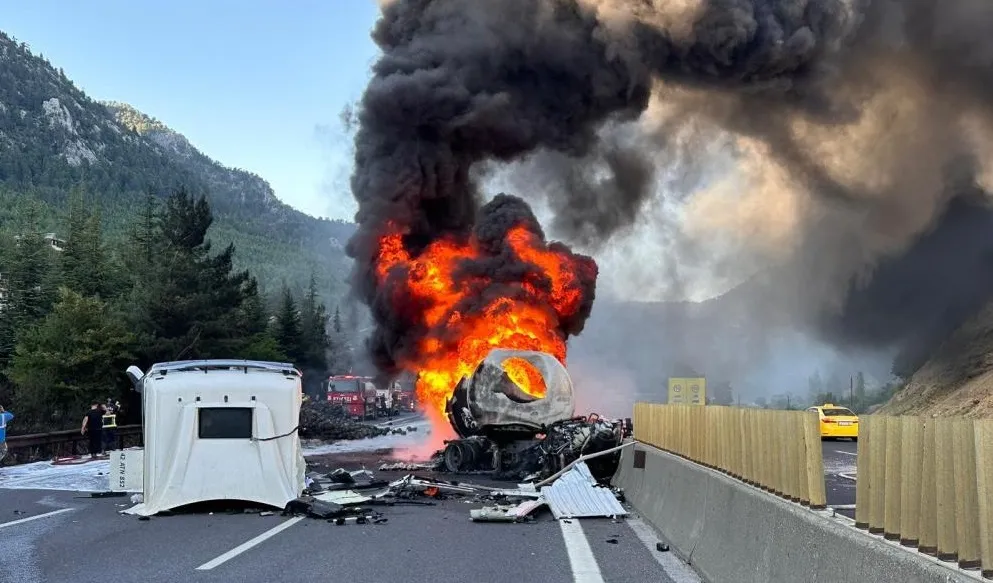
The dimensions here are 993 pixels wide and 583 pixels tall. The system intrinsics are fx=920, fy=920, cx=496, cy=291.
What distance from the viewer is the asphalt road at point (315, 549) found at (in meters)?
7.90

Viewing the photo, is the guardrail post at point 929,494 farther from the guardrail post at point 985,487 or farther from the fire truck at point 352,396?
the fire truck at point 352,396

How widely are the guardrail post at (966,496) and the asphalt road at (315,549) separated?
391 cm

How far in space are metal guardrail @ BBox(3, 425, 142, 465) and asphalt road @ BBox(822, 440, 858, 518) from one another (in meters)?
17.1

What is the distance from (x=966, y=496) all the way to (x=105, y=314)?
136 ft

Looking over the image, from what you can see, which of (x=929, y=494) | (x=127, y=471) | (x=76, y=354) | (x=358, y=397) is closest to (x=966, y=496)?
(x=929, y=494)

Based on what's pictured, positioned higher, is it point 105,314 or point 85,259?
point 85,259

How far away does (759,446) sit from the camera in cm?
767

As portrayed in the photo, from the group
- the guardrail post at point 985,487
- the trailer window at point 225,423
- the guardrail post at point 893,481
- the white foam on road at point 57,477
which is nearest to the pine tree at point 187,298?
the white foam on road at point 57,477

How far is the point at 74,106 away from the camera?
19962cm

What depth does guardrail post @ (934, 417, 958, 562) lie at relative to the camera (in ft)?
13.5

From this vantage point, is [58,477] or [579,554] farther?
[58,477]

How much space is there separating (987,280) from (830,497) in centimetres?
2203

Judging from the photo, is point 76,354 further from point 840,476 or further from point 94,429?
point 840,476

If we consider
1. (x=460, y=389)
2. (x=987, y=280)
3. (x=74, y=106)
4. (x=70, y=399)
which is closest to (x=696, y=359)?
(x=987, y=280)
